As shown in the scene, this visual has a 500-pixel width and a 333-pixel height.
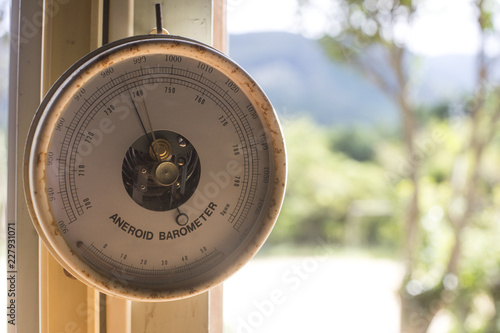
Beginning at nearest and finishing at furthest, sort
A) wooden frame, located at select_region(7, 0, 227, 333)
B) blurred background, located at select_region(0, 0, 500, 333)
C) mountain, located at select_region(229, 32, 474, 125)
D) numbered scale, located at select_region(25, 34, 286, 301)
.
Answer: numbered scale, located at select_region(25, 34, 286, 301) → wooden frame, located at select_region(7, 0, 227, 333) → blurred background, located at select_region(0, 0, 500, 333) → mountain, located at select_region(229, 32, 474, 125)

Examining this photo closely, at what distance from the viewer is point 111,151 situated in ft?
2.55

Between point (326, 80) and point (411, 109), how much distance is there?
2.45 m

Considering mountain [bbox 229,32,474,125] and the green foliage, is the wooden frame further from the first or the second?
the green foliage

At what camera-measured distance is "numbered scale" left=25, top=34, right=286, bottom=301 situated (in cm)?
74

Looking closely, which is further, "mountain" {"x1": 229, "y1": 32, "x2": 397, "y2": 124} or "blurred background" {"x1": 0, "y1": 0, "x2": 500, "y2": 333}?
"mountain" {"x1": 229, "y1": 32, "x2": 397, "y2": 124}

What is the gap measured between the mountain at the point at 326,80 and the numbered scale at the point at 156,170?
1.66 meters

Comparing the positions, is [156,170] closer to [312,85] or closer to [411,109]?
[411,109]

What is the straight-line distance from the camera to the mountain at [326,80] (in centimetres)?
265

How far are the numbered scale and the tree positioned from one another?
1.40m

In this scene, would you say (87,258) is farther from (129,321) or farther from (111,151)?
(129,321)

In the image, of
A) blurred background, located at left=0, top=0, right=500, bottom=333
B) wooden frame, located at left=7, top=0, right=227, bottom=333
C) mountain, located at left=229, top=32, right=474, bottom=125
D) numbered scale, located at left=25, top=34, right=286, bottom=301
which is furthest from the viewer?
mountain, located at left=229, top=32, right=474, bottom=125

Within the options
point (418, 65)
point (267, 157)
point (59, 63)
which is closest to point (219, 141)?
point (267, 157)

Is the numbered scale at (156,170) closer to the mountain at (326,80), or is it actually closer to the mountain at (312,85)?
the mountain at (326,80)

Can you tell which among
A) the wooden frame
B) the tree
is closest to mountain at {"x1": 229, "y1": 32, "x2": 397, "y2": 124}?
the tree
